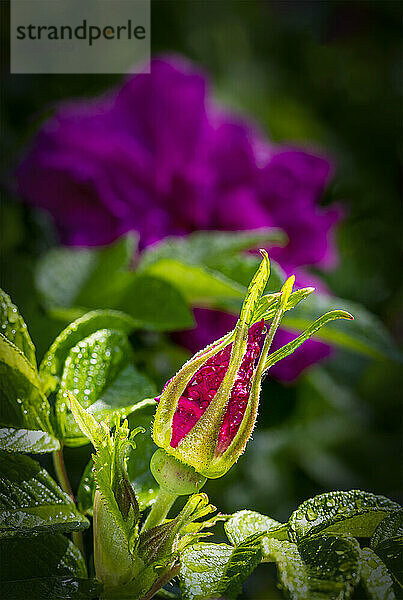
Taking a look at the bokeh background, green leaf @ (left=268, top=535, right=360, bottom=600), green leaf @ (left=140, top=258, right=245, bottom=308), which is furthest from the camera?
the bokeh background

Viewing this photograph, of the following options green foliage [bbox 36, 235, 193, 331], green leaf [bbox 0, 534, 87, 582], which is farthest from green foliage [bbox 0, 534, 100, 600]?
green foliage [bbox 36, 235, 193, 331]

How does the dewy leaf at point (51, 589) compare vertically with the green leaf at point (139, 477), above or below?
below

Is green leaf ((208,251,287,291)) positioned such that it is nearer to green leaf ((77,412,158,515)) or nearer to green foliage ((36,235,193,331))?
green foliage ((36,235,193,331))

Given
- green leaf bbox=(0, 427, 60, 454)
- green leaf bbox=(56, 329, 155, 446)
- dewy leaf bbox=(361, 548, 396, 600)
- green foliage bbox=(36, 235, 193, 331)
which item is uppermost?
green foliage bbox=(36, 235, 193, 331)

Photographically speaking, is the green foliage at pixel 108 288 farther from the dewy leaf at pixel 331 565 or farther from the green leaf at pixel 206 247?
the dewy leaf at pixel 331 565

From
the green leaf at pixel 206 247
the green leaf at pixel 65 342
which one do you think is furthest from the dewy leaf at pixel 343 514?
the green leaf at pixel 206 247

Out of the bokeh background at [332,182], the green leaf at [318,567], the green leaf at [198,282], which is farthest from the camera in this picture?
the bokeh background at [332,182]

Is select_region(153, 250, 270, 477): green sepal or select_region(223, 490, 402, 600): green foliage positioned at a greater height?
select_region(153, 250, 270, 477): green sepal

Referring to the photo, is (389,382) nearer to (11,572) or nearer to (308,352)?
(308,352)

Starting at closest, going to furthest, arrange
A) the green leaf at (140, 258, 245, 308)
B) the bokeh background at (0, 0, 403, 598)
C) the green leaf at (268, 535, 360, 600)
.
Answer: the green leaf at (268, 535, 360, 600)
the green leaf at (140, 258, 245, 308)
the bokeh background at (0, 0, 403, 598)
